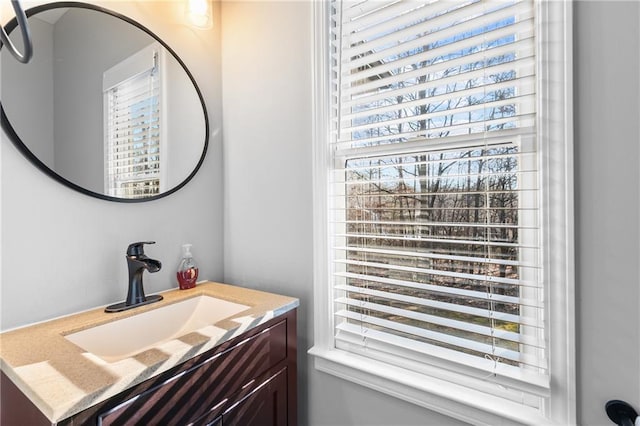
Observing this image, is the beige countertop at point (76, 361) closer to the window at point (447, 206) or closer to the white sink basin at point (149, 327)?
the white sink basin at point (149, 327)

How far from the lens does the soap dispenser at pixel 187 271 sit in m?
1.37

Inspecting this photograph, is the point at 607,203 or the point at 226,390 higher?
the point at 607,203

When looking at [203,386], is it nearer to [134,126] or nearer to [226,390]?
[226,390]

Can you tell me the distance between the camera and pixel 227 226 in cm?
161

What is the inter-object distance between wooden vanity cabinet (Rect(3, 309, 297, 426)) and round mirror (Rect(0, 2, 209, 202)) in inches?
28.8

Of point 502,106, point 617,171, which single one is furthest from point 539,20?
point 617,171

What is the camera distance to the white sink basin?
1.01m

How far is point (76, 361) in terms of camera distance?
0.76 meters

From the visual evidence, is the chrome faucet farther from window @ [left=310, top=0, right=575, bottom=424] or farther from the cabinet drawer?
window @ [left=310, top=0, right=575, bottom=424]

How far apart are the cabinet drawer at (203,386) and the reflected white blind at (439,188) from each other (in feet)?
1.06

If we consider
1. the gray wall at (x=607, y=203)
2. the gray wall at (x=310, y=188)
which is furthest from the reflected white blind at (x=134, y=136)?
the gray wall at (x=607, y=203)

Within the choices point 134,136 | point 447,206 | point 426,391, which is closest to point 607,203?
point 447,206

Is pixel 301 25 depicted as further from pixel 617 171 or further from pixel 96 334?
pixel 96 334

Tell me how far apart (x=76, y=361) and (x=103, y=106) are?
35.6 inches
